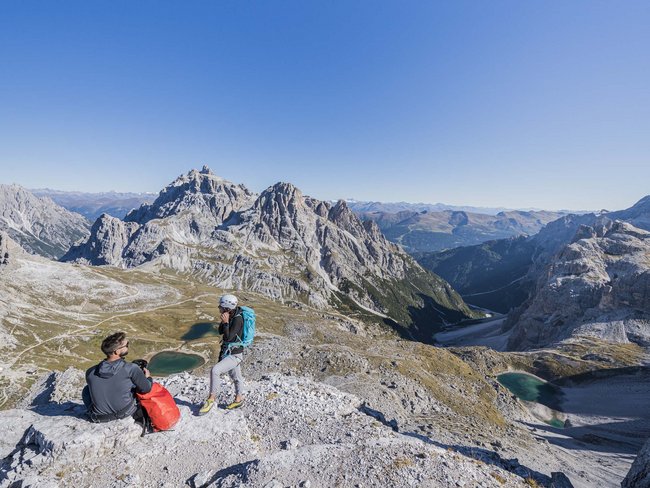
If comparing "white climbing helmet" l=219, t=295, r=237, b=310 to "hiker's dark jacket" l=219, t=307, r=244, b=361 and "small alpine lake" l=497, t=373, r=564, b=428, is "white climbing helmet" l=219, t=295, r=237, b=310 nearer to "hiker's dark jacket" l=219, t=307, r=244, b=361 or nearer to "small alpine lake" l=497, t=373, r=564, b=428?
"hiker's dark jacket" l=219, t=307, r=244, b=361

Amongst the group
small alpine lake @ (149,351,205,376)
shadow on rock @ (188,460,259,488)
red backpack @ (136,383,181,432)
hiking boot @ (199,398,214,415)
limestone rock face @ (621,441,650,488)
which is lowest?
small alpine lake @ (149,351,205,376)

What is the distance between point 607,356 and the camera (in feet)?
366

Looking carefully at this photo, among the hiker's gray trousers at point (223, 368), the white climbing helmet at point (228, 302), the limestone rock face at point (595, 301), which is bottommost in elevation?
the limestone rock face at point (595, 301)

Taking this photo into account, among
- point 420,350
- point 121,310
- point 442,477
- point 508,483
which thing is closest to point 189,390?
point 442,477

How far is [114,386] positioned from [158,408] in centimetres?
217

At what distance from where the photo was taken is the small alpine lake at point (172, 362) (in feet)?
328

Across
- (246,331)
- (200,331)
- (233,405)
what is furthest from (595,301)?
(246,331)

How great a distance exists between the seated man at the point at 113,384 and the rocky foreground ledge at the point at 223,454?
1.89 feet

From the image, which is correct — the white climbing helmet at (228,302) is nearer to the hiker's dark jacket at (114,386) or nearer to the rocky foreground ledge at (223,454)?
the hiker's dark jacket at (114,386)

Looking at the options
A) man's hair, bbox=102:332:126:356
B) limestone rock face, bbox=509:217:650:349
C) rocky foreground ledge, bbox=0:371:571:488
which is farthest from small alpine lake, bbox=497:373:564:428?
man's hair, bbox=102:332:126:356

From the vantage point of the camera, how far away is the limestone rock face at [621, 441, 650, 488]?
1928 centimetres

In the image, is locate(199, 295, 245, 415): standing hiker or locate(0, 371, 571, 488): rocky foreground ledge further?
locate(199, 295, 245, 415): standing hiker

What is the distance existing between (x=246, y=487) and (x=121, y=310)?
6468 inches

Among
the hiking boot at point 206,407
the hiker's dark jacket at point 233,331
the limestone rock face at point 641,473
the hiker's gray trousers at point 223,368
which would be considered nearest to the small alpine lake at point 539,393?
the limestone rock face at point 641,473
